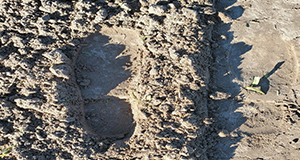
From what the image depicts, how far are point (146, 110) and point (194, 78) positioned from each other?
64 cm

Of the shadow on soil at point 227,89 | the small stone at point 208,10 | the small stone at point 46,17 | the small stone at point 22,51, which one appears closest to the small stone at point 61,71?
the small stone at point 22,51

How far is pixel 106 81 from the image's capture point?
3041 mm

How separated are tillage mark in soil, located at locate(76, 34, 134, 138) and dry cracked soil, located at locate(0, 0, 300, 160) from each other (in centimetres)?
1

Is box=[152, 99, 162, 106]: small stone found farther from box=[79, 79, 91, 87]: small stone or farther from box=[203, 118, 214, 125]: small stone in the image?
box=[79, 79, 91, 87]: small stone

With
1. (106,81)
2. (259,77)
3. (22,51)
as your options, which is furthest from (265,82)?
(22,51)

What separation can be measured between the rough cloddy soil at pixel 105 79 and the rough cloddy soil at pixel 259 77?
0.23 m

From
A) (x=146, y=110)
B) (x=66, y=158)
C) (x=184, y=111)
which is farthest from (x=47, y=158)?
(x=184, y=111)

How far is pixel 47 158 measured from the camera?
2662mm

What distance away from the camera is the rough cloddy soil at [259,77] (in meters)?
2.81

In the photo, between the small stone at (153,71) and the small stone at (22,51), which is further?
the small stone at (22,51)

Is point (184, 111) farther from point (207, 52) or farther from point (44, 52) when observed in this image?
point (44, 52)

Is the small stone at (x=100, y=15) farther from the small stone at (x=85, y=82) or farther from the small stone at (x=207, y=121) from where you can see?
the small stone at (x=207, y=121)

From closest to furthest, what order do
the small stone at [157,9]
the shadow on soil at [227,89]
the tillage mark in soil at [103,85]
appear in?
the shadow on soil at [227,89], the tillage mark in soil at [103,85], the small stone at [157,9]

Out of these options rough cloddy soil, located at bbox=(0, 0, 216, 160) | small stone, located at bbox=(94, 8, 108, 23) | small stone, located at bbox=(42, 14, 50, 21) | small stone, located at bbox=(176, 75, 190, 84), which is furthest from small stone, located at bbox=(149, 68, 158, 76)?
small stone, located at bbox=(42, 14, 50, 21)
